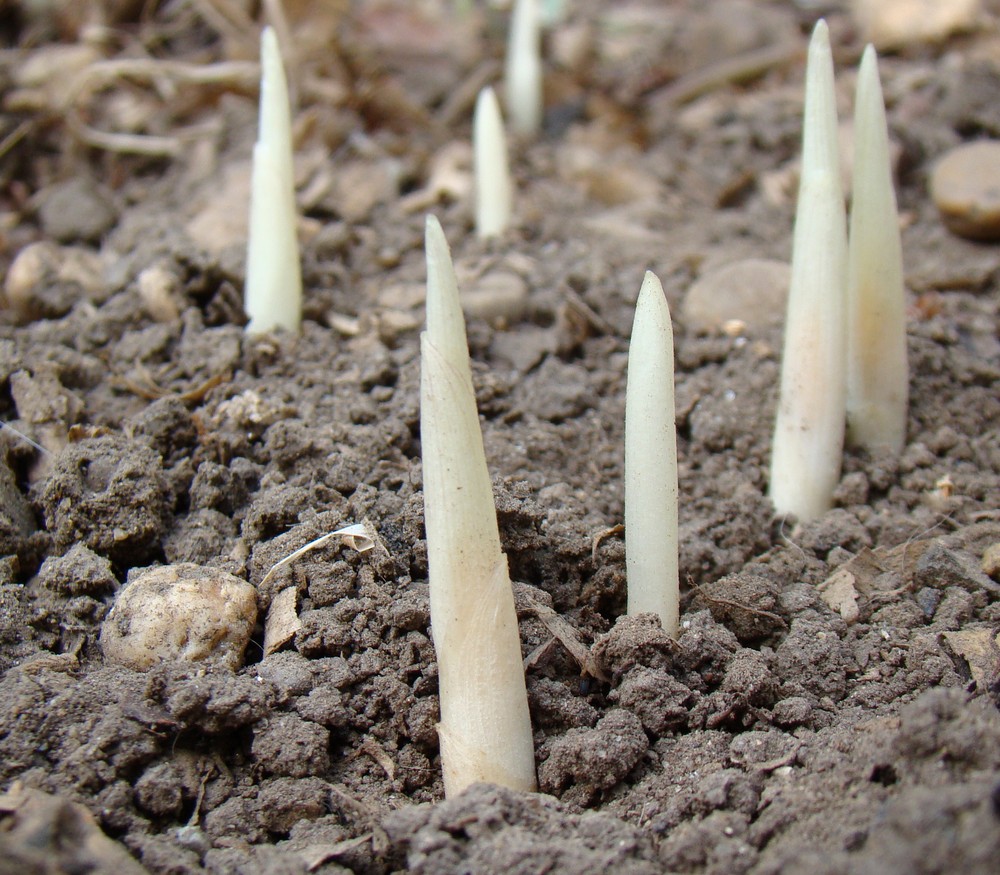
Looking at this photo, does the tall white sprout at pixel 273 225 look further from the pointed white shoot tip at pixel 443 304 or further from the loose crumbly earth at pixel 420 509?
the pointed white shoot tip at pixel 443 304

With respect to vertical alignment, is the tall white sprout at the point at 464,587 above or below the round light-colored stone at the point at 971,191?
below

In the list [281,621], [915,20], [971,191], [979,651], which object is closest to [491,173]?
[971,191]

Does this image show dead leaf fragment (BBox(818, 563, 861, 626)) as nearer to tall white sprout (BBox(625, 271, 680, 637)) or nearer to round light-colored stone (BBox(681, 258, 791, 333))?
tall white sprout (BBox(625, 271, 680, 637))

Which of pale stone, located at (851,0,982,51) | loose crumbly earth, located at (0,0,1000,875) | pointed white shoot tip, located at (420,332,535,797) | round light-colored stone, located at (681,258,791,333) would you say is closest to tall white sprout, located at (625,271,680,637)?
loose crumbly earth, located at (0,0,1000,875)

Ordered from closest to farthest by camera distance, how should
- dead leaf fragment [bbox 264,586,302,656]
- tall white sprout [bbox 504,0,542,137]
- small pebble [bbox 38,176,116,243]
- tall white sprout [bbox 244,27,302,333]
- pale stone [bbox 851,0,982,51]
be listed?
dead leaf fragment [bbox 264,586,302,656] < tall white sprout [bbox 244,27,302,333] < small pebble [bbox 38,176,116,243] < tall white sprout [bbox 504,0,542,137] < pale stone [bbox 851,0,982,51]

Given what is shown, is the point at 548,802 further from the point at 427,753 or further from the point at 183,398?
the point at 183,398

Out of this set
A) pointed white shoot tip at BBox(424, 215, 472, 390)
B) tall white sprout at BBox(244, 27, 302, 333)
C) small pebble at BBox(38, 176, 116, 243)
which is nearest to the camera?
pointed white shoot tip at BBox(424, 215, 472, 390)

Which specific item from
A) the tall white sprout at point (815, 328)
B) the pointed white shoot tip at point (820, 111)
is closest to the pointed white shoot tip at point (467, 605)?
the tall white sprout at point (815, 328)
